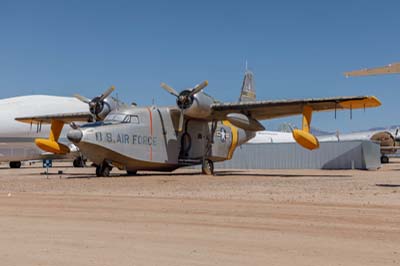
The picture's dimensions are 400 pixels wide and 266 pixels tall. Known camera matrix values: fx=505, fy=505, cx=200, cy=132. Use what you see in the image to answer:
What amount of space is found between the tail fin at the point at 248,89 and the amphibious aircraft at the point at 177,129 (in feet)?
Answer: 13.1

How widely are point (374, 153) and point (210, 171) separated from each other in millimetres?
15821

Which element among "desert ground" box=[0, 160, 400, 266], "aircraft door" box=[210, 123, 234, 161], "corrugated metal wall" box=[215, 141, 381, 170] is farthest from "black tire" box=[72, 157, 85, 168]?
"desert ground" box=[0, 160, 400, 266]

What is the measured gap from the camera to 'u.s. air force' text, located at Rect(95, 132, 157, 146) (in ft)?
78.6

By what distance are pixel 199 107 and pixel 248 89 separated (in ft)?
29.8

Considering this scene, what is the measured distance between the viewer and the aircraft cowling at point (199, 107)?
26438mm

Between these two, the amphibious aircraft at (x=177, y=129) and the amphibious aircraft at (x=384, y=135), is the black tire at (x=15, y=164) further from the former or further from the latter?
the amphibious aircraft at (x=384, y=135)

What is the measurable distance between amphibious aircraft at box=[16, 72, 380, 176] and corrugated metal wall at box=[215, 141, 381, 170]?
1159cm

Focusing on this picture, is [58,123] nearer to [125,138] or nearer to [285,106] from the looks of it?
[125,138]

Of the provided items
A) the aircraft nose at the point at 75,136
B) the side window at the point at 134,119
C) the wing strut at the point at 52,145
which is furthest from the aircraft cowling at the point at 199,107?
the wing strut at the point at 52,145

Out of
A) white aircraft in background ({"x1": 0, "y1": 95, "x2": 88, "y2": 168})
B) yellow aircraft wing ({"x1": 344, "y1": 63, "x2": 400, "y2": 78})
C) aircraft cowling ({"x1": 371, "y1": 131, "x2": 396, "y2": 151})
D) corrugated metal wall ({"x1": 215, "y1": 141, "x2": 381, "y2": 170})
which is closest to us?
yellow aircraft wing ({"x1": 344, "y1": 63, "x2": 400, "y2": 78})

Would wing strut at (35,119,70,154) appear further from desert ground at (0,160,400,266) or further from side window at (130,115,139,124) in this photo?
desert ground at (0,160,400,266)

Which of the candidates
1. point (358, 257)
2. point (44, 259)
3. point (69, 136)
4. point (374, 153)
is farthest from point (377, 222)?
point (374, 153)

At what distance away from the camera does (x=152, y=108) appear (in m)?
27.4

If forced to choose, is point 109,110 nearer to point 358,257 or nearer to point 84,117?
point 84,117
